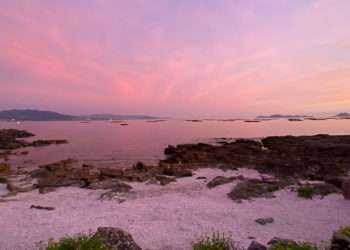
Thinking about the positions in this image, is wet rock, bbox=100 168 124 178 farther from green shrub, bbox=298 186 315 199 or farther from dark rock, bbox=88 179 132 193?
green shrub, bbox=298 186 315 199

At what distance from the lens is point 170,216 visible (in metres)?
12.2

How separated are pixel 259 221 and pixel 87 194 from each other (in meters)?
9.20

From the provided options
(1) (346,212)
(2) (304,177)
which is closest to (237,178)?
(2) (304,177)

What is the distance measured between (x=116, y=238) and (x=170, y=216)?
170 inches

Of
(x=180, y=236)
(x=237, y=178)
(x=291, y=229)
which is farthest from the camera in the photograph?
(x=237, y=178)

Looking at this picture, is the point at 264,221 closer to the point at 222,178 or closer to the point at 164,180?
the point at 222,178

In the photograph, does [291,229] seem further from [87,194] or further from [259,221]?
[87,194]

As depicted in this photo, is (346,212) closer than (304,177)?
Yes

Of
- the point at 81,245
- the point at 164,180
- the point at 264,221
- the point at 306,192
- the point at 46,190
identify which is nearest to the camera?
the point at 81,245

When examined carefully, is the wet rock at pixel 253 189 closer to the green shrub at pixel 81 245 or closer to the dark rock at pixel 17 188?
the green shrub at pixel 81 245

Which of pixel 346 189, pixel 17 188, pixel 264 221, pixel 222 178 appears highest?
pixel 346 189

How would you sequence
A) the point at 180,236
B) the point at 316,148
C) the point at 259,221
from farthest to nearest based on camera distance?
the point at 316,148 → the point at 259,221 → the point at 180,236

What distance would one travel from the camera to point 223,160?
27.3m

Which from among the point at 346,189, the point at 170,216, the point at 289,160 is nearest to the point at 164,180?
the point at 170,216
